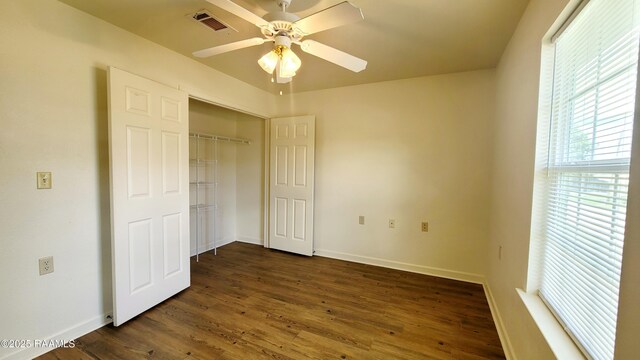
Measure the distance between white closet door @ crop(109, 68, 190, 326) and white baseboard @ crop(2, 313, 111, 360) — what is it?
0.17 m

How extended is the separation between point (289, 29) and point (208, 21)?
0.81 metres

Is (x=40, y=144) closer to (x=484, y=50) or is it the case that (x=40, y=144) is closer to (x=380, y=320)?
(x=380, y=320)

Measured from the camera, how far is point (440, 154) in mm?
2955

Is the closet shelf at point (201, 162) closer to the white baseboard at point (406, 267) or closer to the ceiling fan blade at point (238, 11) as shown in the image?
the white baseboard at point (406, 267)

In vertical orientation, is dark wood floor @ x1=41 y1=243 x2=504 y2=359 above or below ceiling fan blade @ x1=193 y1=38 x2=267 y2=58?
below

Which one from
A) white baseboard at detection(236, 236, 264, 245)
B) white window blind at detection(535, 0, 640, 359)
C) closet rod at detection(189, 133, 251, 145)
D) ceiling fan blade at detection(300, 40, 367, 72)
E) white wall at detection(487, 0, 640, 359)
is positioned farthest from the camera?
white baseboard at detection(236, 236, 264, 245)

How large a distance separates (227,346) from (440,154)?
285cm

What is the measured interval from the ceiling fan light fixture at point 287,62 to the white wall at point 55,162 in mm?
1460

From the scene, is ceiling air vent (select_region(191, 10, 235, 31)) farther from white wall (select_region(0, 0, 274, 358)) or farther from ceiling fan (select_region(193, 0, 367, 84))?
white wall (select_region(0, 0, 274, 358))

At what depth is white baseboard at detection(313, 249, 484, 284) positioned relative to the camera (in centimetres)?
287

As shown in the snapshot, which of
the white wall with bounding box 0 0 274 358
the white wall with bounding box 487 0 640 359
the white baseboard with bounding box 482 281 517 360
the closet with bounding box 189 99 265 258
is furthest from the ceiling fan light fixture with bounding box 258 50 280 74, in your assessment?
the white baseboard with bounding box 482 281 517 360

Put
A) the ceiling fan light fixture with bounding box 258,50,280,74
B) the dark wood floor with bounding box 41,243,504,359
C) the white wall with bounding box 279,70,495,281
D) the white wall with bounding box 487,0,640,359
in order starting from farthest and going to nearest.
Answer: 1. the white wall with bounding box 279,70,495,281
2. the dark wood floor with bounding box 41,243,504,359
3. the ceiling fan light fixture with bounding box 258,50,280,74
4. the white wall with bounding box 487,0,640,359

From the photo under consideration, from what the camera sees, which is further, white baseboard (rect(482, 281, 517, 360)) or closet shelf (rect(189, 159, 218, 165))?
closet shelf (rect(189, 159, 218, 165))

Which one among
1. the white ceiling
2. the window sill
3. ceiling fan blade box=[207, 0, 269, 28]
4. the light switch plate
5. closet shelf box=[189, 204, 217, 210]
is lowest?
the window sill
